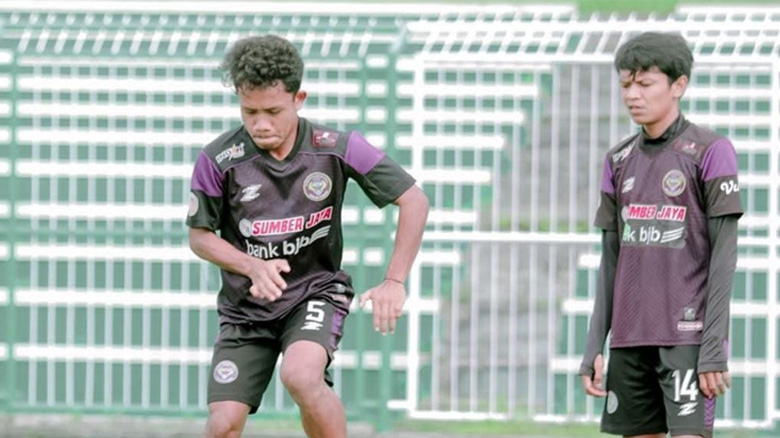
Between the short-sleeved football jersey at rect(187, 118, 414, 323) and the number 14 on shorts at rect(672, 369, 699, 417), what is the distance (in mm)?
1139

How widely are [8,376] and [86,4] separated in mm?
2916

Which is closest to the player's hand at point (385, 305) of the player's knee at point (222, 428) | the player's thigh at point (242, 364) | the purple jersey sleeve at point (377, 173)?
the purple jersey sleeve at point (377, 173)

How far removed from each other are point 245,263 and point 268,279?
20 cm

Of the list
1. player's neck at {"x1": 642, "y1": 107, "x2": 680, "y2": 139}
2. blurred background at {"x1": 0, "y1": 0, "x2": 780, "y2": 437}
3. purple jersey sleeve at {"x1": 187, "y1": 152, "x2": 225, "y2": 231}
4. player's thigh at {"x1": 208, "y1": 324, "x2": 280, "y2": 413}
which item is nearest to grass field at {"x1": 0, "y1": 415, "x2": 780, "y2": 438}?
blurred background at {"x1": 0, "y1": 0, "x2": 780, "y2": 437}

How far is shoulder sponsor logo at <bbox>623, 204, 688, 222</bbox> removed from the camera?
5.64 meters

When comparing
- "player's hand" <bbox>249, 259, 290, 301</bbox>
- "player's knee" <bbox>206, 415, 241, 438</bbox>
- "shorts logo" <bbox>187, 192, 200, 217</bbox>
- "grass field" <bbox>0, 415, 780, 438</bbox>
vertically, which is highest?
"shorts logo" <bbox>187, 192, 200, 217</bbox>

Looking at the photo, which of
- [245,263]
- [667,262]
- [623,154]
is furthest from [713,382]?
[245,263]

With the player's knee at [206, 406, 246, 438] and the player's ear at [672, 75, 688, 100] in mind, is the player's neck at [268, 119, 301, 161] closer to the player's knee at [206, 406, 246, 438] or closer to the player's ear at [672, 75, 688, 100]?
the player's knee at [206, 406, 246, 438]

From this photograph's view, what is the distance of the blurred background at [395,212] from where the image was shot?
9.21 metres

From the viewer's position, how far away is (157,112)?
372 inches

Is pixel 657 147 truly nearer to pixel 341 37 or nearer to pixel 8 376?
pixel 341 37

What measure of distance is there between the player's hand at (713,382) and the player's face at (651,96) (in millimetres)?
823

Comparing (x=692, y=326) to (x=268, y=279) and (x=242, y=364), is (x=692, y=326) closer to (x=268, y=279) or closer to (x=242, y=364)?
(x=268, y=279)

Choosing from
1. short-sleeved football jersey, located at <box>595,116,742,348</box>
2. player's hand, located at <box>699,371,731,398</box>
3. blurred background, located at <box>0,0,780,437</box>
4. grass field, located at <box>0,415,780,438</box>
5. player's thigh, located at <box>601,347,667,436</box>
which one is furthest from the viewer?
grass field, located at <box>0,415,780,438</box>
